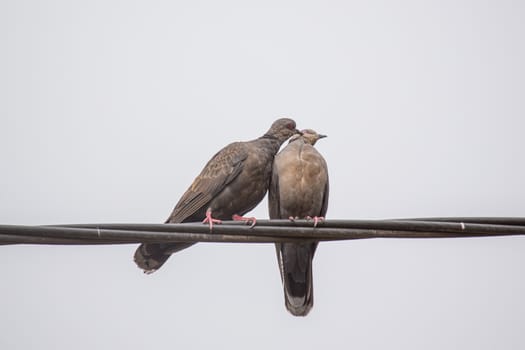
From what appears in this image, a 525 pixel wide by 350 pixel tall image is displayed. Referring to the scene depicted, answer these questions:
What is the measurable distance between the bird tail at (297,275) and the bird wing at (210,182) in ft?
2.46

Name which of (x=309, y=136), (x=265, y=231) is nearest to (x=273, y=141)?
(x=309, y=136)

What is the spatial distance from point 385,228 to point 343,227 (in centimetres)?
22

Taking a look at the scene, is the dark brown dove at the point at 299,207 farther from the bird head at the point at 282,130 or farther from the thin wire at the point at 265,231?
the thin wire at the point at 265,231

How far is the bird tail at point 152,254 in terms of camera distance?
638 cm

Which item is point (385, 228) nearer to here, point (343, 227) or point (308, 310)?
point (343, 227)

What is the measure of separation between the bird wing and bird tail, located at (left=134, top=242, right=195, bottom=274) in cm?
31

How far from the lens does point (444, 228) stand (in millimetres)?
3889

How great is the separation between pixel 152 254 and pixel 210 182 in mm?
817

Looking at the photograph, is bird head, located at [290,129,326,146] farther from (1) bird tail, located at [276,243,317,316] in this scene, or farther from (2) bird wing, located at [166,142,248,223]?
(1) bird tail, located at [276,243,317,316]

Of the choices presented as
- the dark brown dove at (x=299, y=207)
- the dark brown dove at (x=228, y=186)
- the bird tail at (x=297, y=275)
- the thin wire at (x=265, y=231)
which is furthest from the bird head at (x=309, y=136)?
the thin wire at (x=265, y=231)

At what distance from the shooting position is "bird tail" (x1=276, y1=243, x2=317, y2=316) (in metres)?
6.38

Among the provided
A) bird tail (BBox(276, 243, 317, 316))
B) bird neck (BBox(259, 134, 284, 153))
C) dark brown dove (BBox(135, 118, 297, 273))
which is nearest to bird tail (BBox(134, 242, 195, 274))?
dark brown dove (BBox(135, 118, 297, 273))

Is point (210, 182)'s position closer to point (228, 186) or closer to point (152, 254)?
point (228, 186)

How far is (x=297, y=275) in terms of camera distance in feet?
21.2
